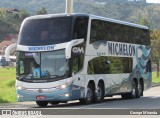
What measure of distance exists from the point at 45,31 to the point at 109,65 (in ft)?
15.4

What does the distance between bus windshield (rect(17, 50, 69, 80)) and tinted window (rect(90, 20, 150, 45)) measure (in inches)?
94.7

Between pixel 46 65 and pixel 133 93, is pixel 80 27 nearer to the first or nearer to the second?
pixel 46 65

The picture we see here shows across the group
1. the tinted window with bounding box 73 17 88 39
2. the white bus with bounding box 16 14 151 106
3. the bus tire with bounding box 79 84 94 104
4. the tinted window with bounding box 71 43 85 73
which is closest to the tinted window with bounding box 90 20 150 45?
the white bus with bounding box 16 14 151 106

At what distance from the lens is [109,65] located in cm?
2522

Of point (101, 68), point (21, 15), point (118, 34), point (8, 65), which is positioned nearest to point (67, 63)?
point (101, 68)

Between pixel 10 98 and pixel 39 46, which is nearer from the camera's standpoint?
pixel 39 46

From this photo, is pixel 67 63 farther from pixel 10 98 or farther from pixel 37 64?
pixel 10 98

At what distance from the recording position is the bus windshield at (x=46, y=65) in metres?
21.2

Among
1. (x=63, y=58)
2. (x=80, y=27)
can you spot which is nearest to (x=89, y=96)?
(x=63, y=58)

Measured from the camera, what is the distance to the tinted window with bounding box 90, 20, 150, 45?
2356 cm

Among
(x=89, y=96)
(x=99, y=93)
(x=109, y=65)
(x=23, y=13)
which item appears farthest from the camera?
(x=23, y=13)

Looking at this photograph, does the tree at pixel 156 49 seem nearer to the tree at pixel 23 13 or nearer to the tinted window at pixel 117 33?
the tinted window at pixel 117 33

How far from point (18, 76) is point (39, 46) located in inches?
62.6

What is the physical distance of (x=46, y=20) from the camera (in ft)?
72.5
